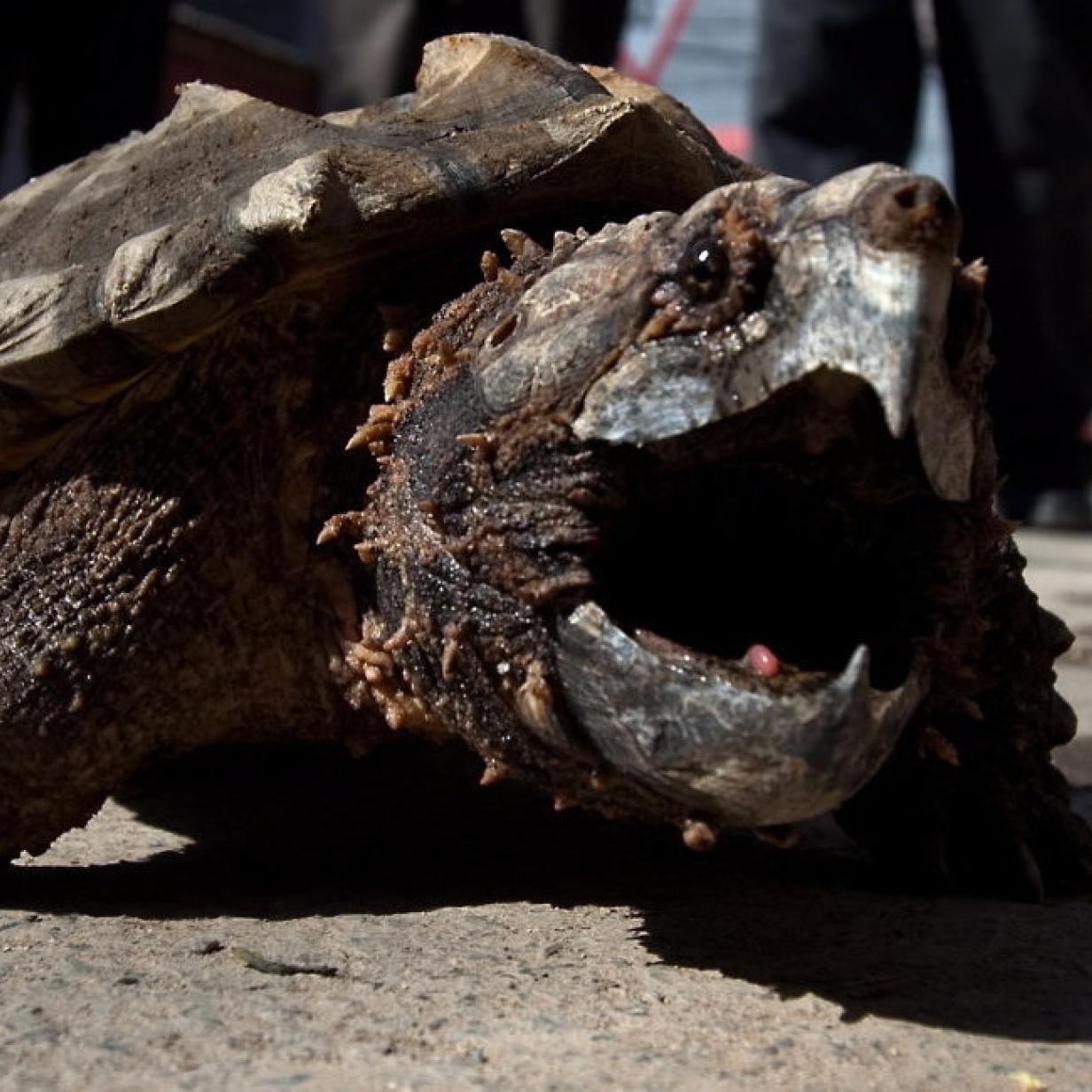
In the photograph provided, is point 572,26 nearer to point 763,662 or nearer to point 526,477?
point 526,477

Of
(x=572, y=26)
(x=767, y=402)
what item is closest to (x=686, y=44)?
(x=572, y=26)

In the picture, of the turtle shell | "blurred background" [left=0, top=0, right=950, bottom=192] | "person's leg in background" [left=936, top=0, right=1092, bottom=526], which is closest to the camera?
the turtle shell

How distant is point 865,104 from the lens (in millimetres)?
6234

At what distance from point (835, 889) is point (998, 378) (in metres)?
4.98

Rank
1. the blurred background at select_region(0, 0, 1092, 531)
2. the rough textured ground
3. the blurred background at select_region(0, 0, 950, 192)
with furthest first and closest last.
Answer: the blurred background at select_region(0, 0, 950, 192), the blurred background at select_region(0, 0, 1092, 531), the rough textured ground

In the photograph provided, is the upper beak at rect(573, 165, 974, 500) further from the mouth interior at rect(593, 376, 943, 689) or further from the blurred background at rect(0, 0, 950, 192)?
the blurred background at rect(0, 0, 950, 192)

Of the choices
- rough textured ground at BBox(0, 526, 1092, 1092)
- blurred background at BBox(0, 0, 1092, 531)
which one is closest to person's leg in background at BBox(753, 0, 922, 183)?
blurred background at BBox(0, 0, 1092, 531)

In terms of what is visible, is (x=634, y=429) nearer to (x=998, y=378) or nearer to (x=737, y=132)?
(x=998, y=378)

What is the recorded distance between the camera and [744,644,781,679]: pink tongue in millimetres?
1798

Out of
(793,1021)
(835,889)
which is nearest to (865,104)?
(835,889)

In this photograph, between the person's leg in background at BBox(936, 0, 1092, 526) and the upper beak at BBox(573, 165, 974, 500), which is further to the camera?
the person's leg in background at BBox(936, 0, 1092, 526)

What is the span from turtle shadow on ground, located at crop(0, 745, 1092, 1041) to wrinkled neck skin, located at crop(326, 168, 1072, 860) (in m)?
0.21

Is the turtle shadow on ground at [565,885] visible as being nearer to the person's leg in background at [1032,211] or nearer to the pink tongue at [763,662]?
the pink tongue at [763,662]

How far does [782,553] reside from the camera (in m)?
2.07
